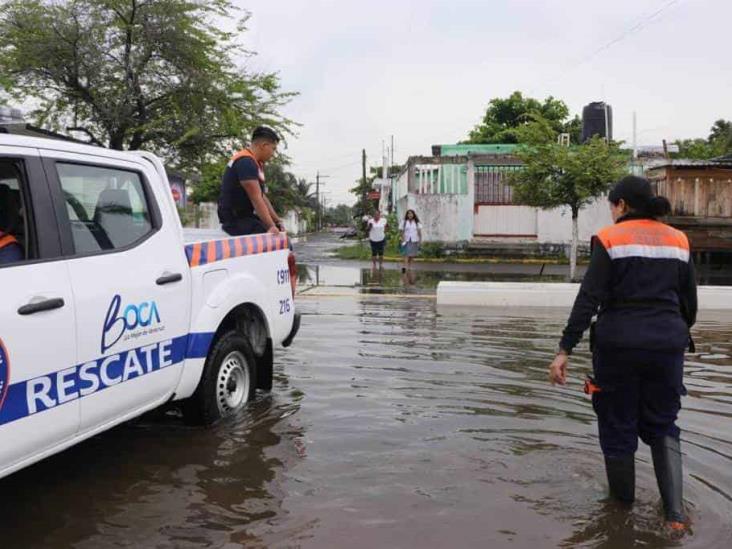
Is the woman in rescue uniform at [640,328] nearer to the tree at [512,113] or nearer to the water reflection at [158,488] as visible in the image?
the water reflection at [158,488]

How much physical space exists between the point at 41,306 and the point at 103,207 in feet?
3.30

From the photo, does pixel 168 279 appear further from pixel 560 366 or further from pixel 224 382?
pixel 560 366

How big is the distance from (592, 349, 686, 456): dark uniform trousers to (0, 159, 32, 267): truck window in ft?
→ 9.51

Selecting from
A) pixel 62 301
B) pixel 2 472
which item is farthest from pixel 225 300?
pixel 2 472

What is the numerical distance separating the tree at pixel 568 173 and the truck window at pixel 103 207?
12.9 m

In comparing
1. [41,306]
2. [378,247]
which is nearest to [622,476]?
[41,306]

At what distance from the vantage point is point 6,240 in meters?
3.49

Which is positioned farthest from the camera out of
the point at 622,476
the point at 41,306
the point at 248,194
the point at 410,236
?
the point at 410,236

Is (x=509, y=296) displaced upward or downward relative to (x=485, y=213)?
downward

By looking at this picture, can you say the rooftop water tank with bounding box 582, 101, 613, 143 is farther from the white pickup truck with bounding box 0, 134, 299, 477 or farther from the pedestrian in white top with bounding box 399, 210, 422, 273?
the white pickup truck with bounding box 0, 134, 299, 477

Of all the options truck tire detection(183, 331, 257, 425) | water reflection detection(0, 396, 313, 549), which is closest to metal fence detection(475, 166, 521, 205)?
truck tire detection(183, 331, 257, 425)

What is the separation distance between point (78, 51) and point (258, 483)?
55.6 ft

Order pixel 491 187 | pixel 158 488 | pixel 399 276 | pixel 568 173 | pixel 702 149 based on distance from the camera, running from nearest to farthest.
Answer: pixel 158 488 → pixel 568 173 → pixel 399 276 → pixel 491 187 → pixel 702 149

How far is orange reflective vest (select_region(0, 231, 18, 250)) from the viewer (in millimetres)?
3465
